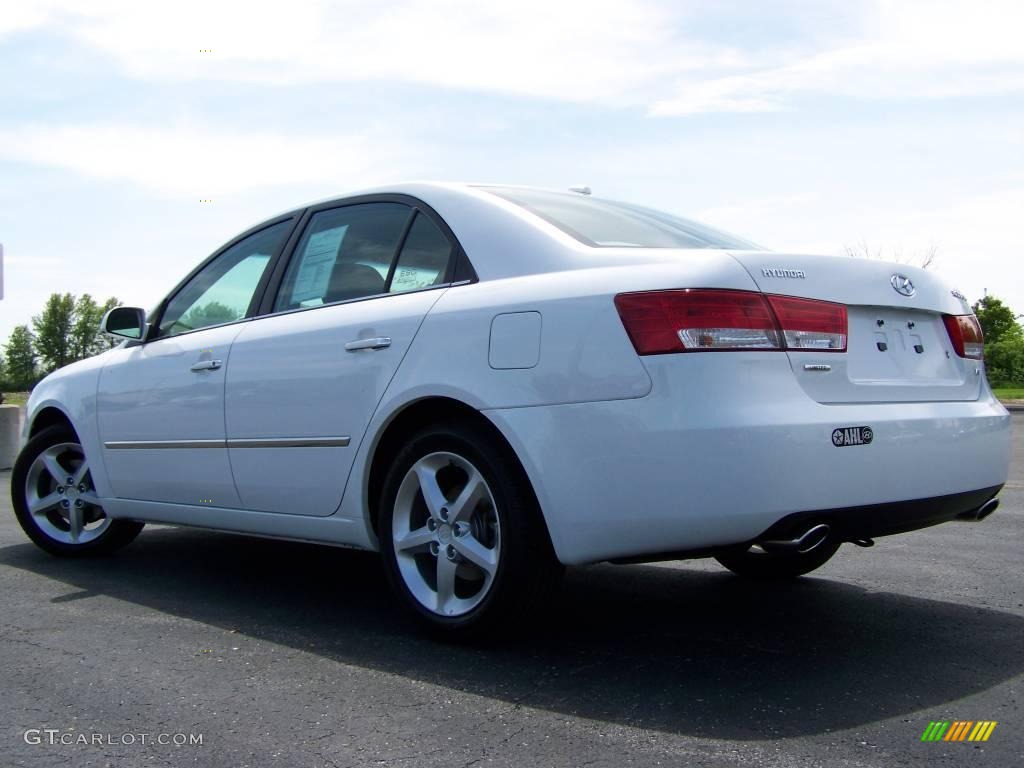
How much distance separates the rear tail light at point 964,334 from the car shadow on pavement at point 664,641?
0.98 m

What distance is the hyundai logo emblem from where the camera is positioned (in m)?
3.54

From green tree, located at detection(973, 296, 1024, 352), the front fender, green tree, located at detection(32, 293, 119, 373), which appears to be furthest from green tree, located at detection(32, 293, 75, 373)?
the front fender

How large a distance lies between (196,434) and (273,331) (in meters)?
0.67

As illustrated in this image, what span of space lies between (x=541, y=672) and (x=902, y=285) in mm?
1718

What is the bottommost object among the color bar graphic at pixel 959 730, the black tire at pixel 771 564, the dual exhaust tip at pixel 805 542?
the black tire at pixel 771 564

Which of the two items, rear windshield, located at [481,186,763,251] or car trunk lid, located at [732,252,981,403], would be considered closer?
car trunk lid, located at [732,252,981,403]

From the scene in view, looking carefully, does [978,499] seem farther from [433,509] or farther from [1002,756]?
[433,509]

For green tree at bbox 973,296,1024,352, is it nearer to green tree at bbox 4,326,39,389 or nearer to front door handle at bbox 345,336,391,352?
front door handle at bbox 345,336,391,352

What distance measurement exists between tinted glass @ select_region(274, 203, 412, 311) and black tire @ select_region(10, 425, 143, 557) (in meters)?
1.91

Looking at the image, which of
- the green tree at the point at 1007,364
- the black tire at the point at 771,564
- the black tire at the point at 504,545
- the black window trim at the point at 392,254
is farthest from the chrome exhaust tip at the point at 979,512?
the green tree at the point at 1007,364

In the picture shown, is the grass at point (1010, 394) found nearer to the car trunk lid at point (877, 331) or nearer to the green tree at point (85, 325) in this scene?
the car trunk lid at point (877, 331)

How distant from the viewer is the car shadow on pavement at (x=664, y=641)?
301 cm

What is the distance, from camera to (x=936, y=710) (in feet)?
9.54

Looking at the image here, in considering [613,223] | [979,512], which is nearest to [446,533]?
[613,223]
